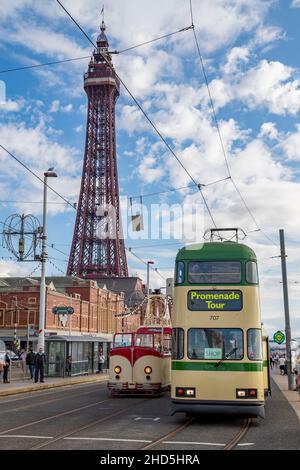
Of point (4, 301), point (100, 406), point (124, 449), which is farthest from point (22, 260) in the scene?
point (4, 301)

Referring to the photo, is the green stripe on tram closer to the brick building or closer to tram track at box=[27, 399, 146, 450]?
tram track at box=[27, 399, 146, 450]

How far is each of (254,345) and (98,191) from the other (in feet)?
320

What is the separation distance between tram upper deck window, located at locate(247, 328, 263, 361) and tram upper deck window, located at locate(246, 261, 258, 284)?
1137mm

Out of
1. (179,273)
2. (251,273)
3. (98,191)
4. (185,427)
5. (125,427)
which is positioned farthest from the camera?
(98,191)

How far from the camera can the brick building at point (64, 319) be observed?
3450 centimetres

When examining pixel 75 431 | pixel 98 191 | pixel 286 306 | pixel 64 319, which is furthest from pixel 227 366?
pixel 98 191

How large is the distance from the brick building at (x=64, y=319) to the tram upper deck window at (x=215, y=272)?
20528mm

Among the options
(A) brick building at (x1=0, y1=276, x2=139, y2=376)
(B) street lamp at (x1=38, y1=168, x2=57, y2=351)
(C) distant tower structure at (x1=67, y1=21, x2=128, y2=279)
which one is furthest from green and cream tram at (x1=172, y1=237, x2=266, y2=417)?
(C) distant tower structure at (x1=67, y1=21, x2=128, y2=279)

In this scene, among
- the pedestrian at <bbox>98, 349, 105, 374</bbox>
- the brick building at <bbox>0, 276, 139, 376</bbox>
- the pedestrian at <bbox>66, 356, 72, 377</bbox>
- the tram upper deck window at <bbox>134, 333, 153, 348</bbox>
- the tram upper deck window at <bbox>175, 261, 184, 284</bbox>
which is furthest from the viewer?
the pedestrian at <bbox>98, 349, 105, 374</bbox>

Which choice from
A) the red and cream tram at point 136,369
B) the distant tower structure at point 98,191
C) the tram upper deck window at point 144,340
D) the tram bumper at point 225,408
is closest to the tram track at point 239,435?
the tram bumper at point 225,408

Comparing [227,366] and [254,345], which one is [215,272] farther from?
[227,366]

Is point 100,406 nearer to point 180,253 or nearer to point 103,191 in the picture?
point 180,253

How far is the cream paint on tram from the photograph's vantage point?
13.6 meters

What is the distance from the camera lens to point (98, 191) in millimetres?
110188
